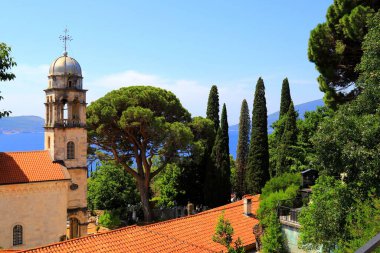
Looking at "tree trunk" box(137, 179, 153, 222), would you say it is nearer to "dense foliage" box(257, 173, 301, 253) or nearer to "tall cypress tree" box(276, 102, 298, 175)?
"tall cypress tree" box(276, 102, 298, 175)

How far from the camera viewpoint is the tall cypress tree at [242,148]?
4703 cm

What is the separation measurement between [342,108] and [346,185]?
251 centimetres

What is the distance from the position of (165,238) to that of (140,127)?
15806 millimetres

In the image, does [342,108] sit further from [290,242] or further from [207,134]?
[207,134]

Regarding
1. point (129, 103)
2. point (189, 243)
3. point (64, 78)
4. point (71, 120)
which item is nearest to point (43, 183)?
point (71, 120)

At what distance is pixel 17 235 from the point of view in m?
23.5

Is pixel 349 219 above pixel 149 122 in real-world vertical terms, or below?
below

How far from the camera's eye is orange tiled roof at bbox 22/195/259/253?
14.8 meters

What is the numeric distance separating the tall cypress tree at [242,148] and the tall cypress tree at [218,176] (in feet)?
31.4

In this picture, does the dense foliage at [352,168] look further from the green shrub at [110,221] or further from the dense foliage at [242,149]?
the dense foliage at [242,149]

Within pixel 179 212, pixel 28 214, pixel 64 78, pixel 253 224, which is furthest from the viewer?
pixel 179 212

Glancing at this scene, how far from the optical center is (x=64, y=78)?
90.8 ft

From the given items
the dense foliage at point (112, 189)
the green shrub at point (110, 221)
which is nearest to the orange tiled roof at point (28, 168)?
the green shrub at point (110, 221)

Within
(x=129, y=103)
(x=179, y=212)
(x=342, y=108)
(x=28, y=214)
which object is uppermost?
(x=129, y=103)
